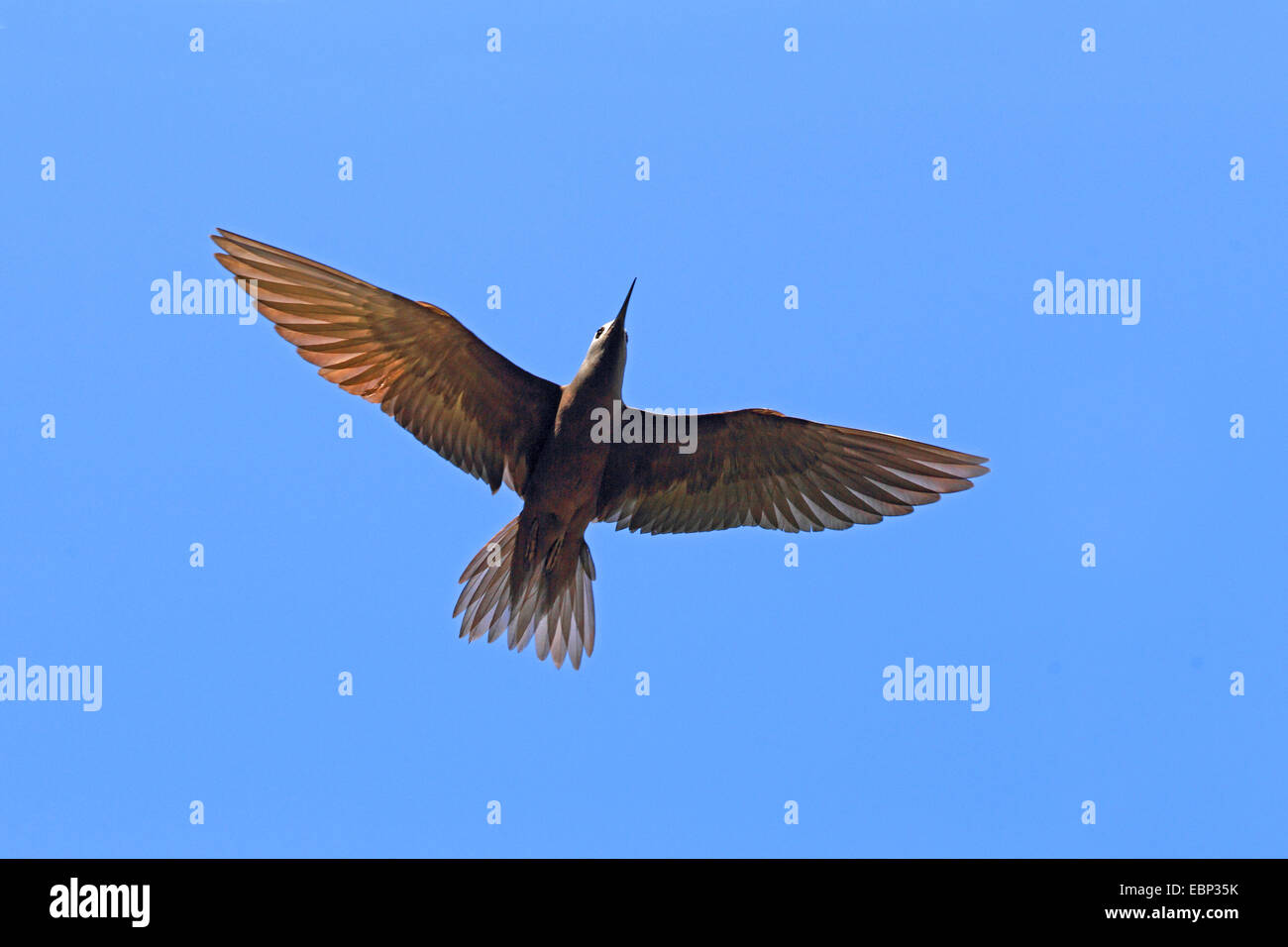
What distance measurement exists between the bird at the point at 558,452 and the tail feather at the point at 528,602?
0.5 inches

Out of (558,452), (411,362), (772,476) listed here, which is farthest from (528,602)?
(772,476)

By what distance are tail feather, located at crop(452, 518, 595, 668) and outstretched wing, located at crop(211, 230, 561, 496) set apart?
0.70 m

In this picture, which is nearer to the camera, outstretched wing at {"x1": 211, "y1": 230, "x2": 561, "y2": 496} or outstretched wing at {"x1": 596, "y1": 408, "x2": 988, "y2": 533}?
outstretched wing at {"x1": 211, "y1": 230, "x2": 561, "y2": 496}

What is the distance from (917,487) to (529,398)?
356 cm

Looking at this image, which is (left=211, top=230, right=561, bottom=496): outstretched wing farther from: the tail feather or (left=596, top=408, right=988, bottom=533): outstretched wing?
(left=596, top=408, right=988, bottom=533): outstretched wing

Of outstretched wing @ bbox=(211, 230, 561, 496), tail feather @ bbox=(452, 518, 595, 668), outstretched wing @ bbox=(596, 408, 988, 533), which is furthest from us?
outstretched wing @ bbox=(596, 408, 988, 533)

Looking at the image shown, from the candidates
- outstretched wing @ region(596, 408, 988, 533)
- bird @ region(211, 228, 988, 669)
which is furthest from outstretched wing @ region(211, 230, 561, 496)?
outstretched wing @ region(596, 408, 988, 533)

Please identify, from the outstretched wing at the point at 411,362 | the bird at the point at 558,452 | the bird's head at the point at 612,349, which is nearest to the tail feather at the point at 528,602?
the bird at the point at 558,452

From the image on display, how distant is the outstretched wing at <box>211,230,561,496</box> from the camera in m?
9.66

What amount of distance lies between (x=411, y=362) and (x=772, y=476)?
11.3ft

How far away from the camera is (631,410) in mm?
10305

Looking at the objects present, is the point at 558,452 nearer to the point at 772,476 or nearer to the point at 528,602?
the point at 528,602
